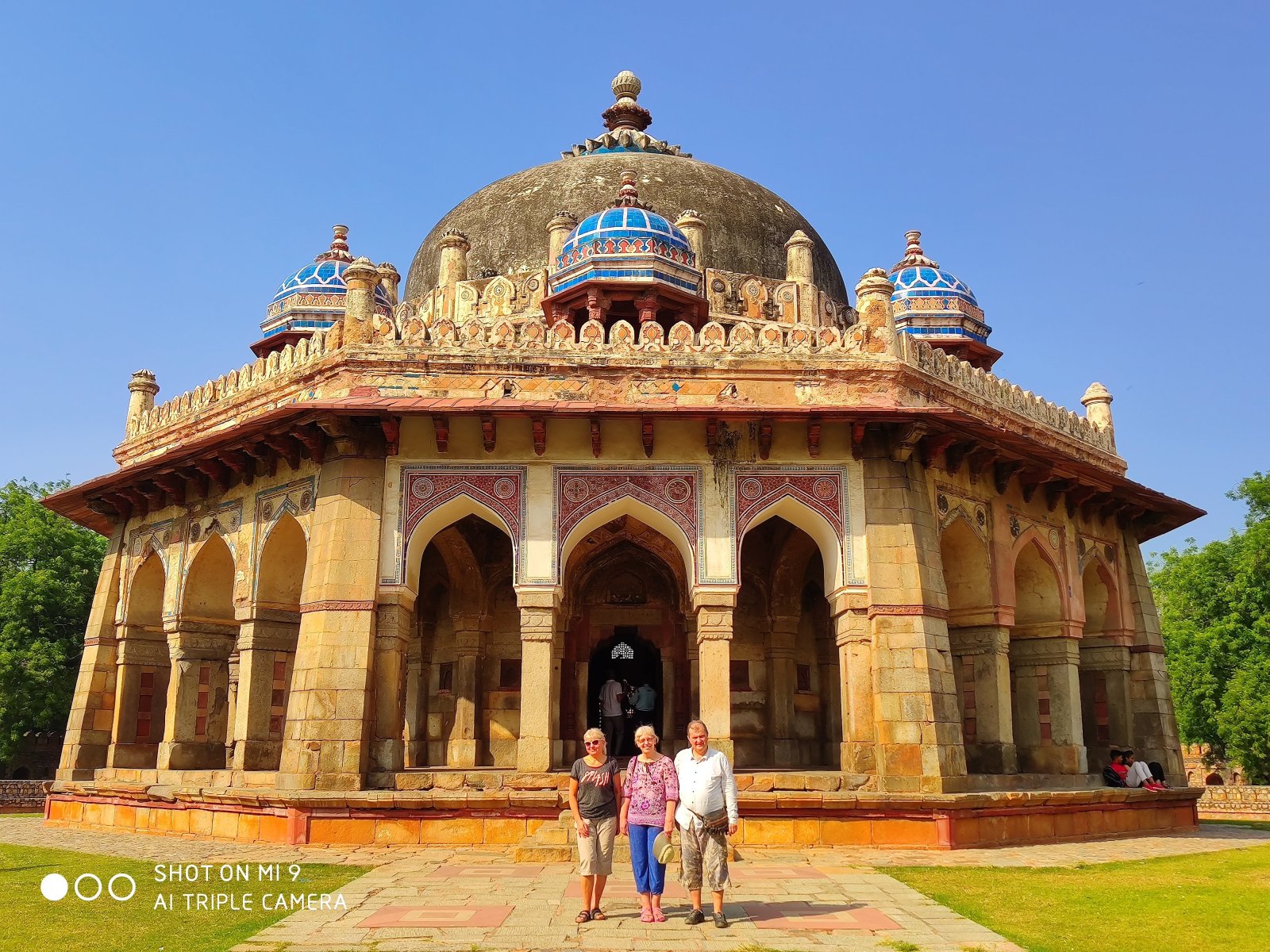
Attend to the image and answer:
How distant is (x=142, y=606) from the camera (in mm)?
16906

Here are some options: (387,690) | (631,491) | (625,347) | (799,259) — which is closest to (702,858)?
(387,690)

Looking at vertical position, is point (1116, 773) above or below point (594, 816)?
above

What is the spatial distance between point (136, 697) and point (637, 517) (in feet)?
27.5

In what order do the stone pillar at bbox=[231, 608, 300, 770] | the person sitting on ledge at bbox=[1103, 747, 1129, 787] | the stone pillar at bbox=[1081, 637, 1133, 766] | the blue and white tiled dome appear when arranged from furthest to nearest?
the stone pillar at bbox=[1081, 637, 1133, 766], the blue and white tiled dome, the person sitting on ledge at bbox=[1103, 747, 1129, 787], the stone pillar at bbox=[231, 608, 300, 770]

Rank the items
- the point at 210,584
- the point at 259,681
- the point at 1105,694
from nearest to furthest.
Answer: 1. the point at 259,681
2. the point at 210,584
3. the point at 1105,694

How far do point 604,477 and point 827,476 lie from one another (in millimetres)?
2619

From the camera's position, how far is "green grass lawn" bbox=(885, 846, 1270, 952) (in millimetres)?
6859

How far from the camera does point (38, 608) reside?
27141 mm

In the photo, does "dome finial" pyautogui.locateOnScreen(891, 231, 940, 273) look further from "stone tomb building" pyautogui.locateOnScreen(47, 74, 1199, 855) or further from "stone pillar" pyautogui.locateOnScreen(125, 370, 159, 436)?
"stone pillar" pyautogui.locateOnScreen(125, 370, 159, 436)

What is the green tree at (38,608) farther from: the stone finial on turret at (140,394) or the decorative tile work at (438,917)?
the decorative tile work at (438,917)

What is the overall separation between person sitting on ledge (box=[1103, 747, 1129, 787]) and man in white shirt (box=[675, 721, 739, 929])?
9780mm

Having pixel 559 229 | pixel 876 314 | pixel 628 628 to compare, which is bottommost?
pixel 628 628

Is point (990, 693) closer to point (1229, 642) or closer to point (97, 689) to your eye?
point (97, 689)

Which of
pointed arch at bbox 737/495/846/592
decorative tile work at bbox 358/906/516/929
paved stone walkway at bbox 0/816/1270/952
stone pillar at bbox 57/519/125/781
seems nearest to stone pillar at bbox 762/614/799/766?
pointed arch at bbox 737/495/846/592
